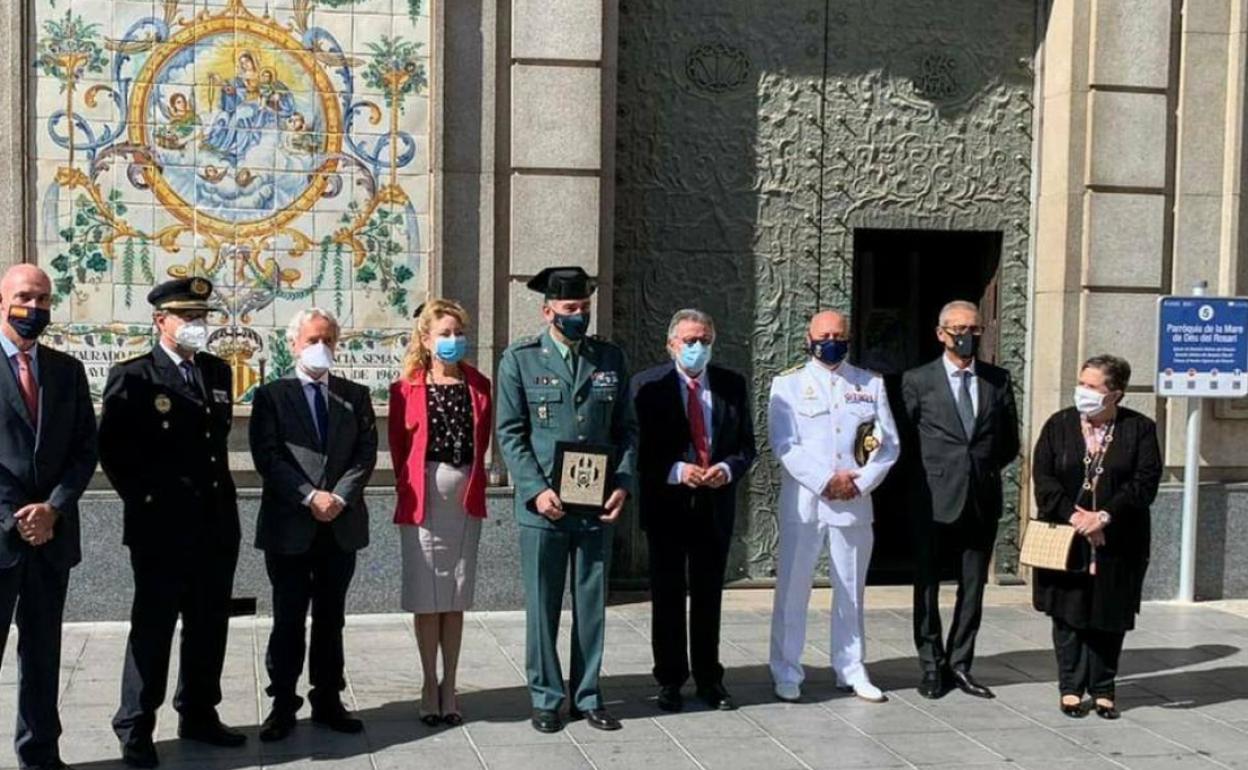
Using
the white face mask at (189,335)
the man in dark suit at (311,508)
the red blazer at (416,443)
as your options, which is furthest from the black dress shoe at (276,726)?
the white face mask at (189,335)

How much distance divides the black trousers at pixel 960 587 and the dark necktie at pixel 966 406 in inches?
15.6

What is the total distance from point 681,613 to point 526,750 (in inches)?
47.8

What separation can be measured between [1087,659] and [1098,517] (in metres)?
0.74

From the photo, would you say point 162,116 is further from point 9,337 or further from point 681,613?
point 681,613

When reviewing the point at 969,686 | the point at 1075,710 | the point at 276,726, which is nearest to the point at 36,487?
the point at 276,726

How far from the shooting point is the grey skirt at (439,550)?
6562 mm

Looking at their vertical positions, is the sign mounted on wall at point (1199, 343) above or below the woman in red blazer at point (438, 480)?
above

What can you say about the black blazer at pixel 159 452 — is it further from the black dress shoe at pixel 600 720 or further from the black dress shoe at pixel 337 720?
the black dress shoe at pixel 600 720

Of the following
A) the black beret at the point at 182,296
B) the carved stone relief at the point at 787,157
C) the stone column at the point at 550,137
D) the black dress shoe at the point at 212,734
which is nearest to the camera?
the black beret at the point at 182,296

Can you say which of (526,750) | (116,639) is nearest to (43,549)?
(526,750)

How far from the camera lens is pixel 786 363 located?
9.98 meters

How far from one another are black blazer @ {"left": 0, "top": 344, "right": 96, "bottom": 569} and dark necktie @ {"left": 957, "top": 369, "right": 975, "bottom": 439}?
13.8ft

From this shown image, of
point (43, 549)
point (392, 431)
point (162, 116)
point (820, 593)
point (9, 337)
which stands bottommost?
point (820, 593)

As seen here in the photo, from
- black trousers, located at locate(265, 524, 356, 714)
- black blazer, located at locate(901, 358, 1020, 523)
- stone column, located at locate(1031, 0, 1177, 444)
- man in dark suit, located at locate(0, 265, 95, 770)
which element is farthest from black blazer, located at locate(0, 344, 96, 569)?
stone column, located at locate(1031, 0, 1177, 444)
